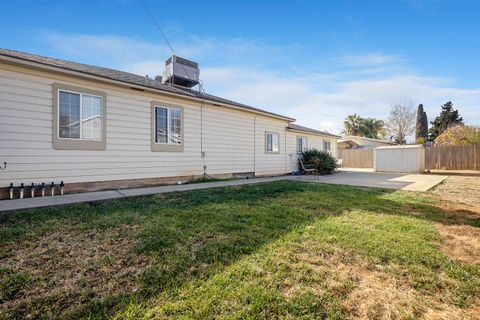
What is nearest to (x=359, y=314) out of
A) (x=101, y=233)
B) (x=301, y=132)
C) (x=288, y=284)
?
(x=288, y=284)

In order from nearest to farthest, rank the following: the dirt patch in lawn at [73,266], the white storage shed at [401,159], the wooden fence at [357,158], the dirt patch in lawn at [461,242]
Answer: the dirt patch in lawn at [73,266], the dirt patch in lawn at [461,242], the white storage shed at [401,159], the wooden fence at [357,158]

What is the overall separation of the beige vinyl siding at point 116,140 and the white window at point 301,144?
3972 millimetres

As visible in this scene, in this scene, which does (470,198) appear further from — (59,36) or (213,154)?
(59,36)

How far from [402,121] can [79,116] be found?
143ft

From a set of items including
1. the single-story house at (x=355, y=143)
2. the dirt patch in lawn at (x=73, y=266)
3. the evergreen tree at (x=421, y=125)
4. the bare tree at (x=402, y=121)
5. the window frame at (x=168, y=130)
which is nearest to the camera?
the dirt patch in lawn at (x=73, y=266)

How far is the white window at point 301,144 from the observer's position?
50.5 feet

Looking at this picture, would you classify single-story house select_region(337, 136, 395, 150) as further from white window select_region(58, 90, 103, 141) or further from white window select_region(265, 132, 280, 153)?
white window select_region(58, 90, 103, 141)

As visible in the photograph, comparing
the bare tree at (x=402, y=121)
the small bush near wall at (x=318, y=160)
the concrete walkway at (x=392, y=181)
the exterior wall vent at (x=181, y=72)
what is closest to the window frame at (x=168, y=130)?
the exterior wall vent at (x=181, y=72)

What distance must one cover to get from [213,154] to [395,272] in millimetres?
8471

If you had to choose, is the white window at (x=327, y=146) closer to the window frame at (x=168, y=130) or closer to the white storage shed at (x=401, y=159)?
the white storage shed at (x=401, y=159)

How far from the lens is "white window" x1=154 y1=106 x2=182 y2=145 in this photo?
8539 millimetres

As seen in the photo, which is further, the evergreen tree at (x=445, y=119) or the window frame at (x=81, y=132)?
the evergreen tree at (x=445, y=119)

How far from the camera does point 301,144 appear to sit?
15.7 metres

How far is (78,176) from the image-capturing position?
6703mm
